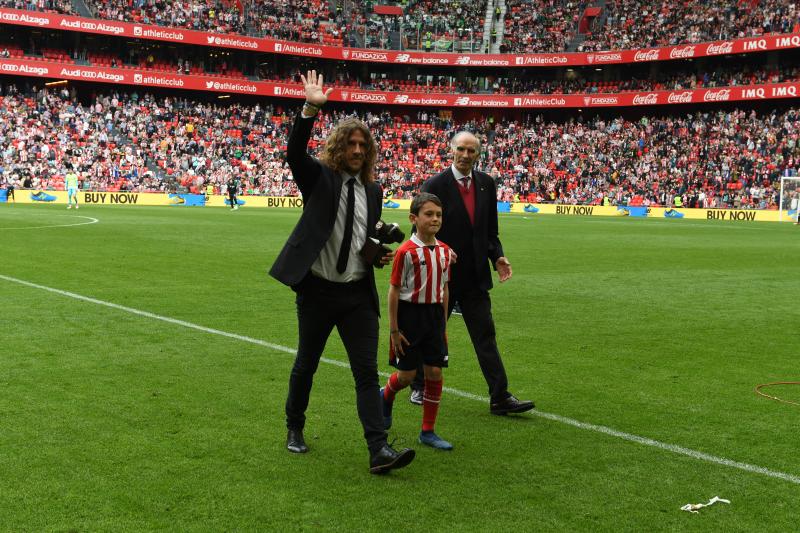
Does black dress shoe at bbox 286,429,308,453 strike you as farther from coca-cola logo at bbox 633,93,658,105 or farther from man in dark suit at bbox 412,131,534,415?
coca-cola logo at bbox 633,93,658,105

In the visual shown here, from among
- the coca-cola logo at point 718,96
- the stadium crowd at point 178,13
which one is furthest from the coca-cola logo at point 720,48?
the stadium crowd at point 178,13

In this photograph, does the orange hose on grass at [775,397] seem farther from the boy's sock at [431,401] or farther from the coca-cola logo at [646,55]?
the coca-cola logo at [646,55]

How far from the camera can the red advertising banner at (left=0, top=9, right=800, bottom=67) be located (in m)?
56.3

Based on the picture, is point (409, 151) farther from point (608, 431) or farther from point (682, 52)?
point (608, 431)

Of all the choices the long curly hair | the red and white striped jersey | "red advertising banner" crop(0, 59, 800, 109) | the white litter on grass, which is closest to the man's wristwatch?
the long curly hair

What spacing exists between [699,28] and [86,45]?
1730 inches

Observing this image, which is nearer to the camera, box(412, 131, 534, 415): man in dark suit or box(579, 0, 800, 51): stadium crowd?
box(412, 131, 534, 415): man in dark suit

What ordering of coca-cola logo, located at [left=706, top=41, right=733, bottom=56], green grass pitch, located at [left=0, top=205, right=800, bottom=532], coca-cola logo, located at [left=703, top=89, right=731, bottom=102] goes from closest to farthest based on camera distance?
1. green grass pitch, located at [left=0, top=205, right=800, bottom=532]
2. coca-cola logo, located at [left=706, top=41, right=733, bottom=56]
3. coca-cola logo, located at [left=703, top=89, right=731, bottom=102]

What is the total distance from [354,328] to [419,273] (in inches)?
24.2

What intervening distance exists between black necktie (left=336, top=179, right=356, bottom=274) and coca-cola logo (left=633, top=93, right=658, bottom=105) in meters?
62.3

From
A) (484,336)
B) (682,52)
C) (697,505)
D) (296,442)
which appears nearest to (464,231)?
(484,336)

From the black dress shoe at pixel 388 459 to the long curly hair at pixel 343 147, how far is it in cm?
169

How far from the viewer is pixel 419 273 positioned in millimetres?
5660

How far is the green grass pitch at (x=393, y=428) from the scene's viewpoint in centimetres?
458
